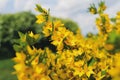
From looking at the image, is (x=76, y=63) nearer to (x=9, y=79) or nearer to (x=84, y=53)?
(x=84, y=53)

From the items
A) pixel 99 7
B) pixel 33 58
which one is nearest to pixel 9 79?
pixel 99 7

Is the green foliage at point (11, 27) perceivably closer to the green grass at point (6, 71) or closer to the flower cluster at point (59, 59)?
the green grass at point (6, 71)

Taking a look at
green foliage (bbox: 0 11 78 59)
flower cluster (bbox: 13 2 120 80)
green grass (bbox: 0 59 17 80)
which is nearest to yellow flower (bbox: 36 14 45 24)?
flower cluster (bbox: 13 2 120 80)

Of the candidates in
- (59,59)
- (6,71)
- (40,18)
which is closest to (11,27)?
(6,71)

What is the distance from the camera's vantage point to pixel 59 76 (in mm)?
2693

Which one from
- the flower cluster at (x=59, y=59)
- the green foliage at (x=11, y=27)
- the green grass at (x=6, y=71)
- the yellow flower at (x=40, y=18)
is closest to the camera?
the flower cluster at (x=59, y=59)

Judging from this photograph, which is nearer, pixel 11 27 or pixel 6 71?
pixel 6 71

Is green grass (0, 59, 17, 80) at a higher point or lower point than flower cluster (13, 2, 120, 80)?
higher

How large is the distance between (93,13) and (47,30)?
137 cm

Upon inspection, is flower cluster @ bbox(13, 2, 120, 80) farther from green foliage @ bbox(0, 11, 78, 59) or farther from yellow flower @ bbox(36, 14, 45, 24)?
green foliage @ bbox(0, 11, 78, 59)

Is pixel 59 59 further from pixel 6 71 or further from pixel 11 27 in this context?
pixel 11 27

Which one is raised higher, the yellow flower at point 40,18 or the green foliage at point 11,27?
the green foliage at point 11,27

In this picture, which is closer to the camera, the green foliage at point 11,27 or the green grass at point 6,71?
the green grass at point 6,71

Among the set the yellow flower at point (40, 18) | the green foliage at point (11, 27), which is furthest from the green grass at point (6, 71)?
the yellow flower at point (40, 18)
